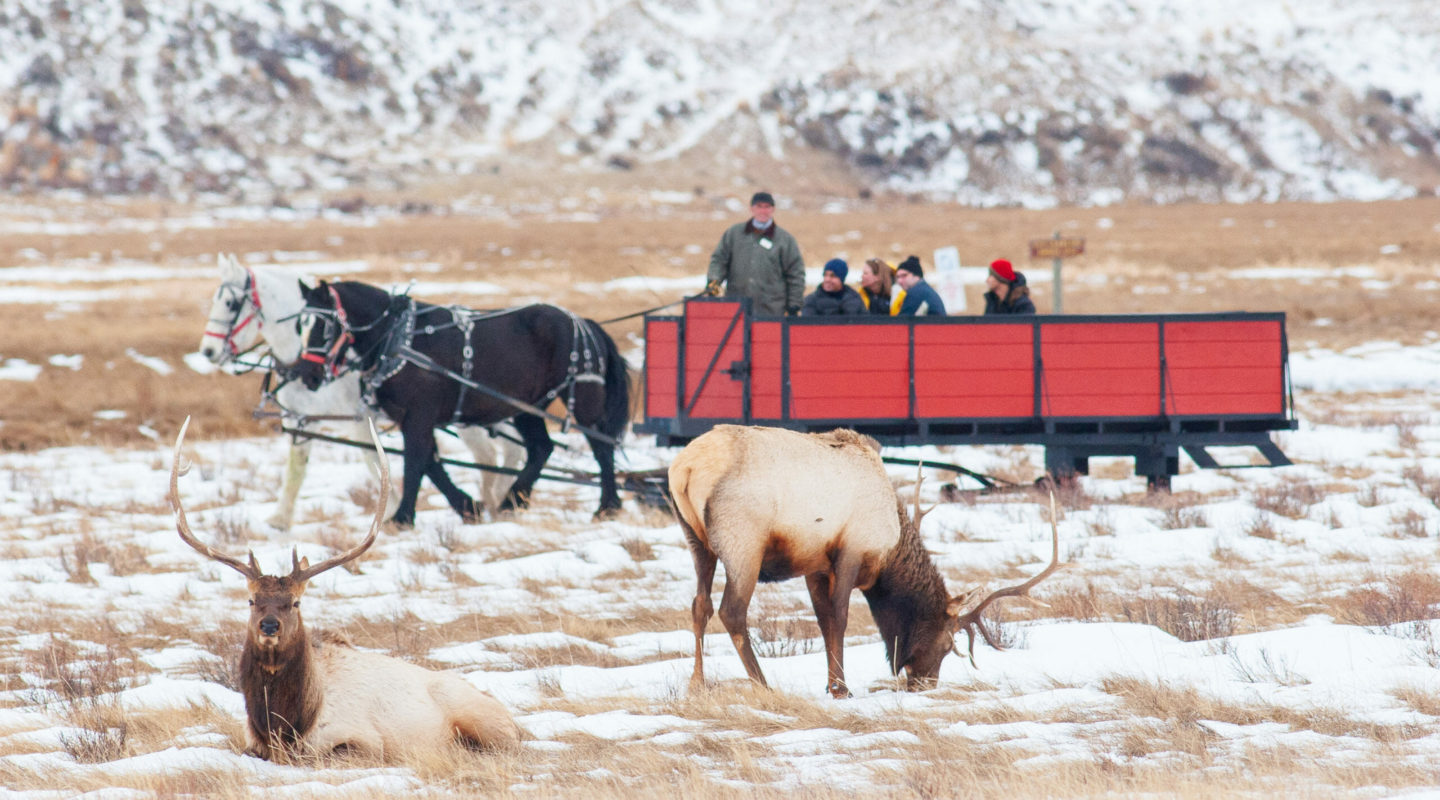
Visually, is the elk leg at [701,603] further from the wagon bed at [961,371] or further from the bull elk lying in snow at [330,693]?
the wagon bed at [961,371]

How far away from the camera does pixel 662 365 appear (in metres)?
11.0

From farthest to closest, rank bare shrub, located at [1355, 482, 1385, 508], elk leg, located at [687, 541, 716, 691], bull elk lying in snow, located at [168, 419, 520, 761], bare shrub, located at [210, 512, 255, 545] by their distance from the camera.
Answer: bare shrub, located at [1355, 482, 1385, 508] → bare shrub, located at [210, 512, 255, 545] → elk leg, located at [687, 541, 716, 691] → bull elk lying in snow, located at [168, 419, 520, 761]

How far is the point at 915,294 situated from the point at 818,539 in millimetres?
6283

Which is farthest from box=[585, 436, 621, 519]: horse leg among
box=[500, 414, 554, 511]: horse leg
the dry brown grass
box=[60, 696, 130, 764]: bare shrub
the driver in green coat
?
box=[60, 696, 130, 764]: bare shrub

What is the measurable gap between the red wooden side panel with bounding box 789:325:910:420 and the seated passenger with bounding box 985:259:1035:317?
1650mm

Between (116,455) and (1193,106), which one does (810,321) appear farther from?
(1193,106)

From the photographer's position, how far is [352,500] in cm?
1286

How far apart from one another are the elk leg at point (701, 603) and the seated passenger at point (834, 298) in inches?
220

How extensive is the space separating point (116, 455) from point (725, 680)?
1146cm

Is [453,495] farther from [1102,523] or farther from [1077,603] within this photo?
[1077,603]

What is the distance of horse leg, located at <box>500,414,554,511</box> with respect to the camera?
12445mm

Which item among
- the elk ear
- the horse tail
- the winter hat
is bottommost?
the elk ear

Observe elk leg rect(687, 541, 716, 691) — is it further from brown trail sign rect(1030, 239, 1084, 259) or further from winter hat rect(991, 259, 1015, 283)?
brown trail sign rect(1030, 239, 1084, 259)

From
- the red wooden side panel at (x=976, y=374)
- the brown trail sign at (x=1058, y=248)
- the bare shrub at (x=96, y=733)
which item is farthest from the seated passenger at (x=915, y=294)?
the bare shrub at (x=96, y=733)
